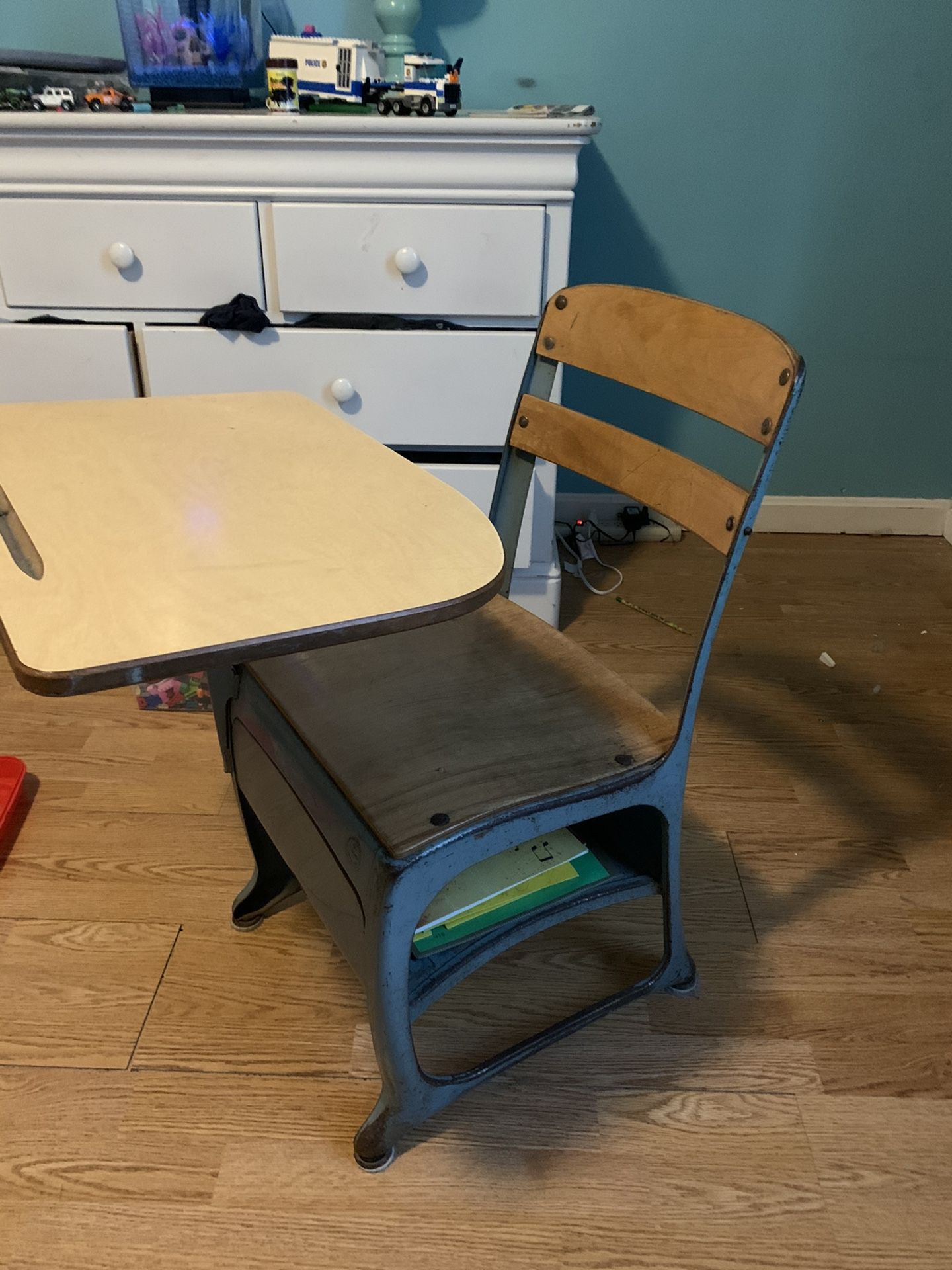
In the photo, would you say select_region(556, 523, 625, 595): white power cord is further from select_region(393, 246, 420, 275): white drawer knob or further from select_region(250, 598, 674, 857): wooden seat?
select_region(250, 598, 674, 857): wooden seat

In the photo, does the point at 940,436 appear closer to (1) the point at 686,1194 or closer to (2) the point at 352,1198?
(1) the point at 686,1194

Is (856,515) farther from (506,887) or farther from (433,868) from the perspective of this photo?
(433,868)

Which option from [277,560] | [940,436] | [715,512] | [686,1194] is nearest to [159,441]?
[277,560]

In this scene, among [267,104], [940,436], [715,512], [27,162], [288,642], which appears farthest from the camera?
[940,436]

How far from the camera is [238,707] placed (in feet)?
3.40

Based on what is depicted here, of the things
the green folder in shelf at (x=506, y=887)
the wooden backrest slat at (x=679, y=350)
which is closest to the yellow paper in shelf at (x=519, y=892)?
the green folder in shelf at (x=506, y=887)

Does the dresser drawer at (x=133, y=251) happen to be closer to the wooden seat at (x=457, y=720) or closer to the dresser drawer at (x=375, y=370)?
the dresser drawer at (x=375, y=370)

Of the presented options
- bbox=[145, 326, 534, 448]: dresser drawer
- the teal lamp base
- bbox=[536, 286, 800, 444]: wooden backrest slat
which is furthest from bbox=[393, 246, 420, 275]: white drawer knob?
bbox=[536, 286, 800, 444]: wooden backrest slat

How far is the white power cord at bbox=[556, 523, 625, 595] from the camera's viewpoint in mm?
2059

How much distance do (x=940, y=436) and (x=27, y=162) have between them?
199 cm

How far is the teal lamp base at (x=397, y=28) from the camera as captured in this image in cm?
170

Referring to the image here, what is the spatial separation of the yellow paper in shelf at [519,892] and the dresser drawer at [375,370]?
903 millimetres

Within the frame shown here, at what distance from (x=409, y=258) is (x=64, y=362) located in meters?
0.63

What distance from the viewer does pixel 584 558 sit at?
2.15m
